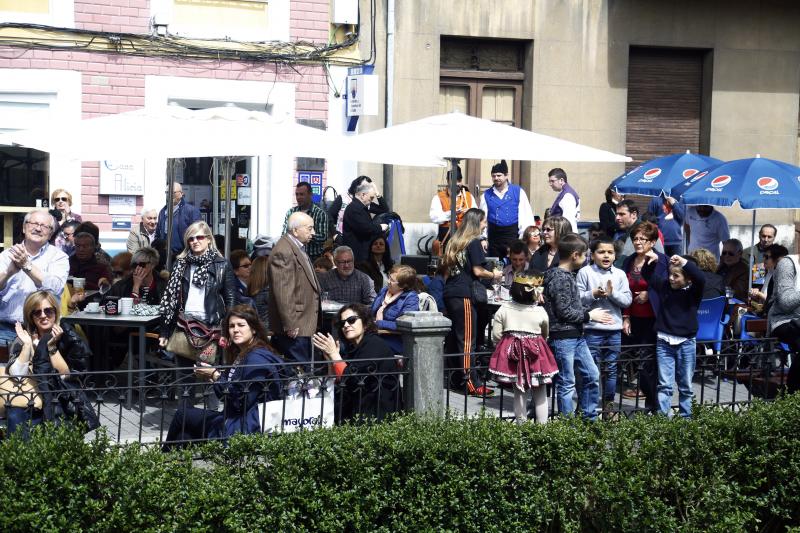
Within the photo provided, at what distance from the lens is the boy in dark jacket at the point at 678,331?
909 cm

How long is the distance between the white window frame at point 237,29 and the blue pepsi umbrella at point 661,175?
A: 5.41m

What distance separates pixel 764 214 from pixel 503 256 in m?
6.68

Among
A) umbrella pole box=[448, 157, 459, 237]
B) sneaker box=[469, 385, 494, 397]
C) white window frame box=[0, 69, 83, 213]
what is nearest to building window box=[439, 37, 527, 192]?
umbrella pole box=[448, 157, 459, 237]

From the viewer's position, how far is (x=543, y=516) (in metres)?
7.21

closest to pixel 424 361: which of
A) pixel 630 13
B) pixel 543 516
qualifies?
pixel 543 516

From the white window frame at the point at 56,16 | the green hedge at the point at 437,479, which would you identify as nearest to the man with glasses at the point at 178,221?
the white window frame at the point at 56,16

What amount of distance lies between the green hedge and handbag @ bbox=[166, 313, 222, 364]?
9.25 ft

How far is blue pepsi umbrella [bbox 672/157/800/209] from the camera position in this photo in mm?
11383

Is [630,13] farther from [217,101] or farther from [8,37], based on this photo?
[8,37]

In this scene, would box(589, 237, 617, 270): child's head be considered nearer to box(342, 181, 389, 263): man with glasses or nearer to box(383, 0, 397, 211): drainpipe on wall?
box(342, 181, 389, 263): man with glasses

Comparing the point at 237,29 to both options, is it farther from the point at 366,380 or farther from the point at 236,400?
the point at 236,400

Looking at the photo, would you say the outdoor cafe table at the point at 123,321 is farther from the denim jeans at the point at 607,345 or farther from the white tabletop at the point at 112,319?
the denim jeans at the point at 607,345

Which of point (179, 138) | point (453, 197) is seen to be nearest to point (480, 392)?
point (453, 197)

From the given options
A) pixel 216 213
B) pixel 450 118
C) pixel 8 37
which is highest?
pixel 8 37
